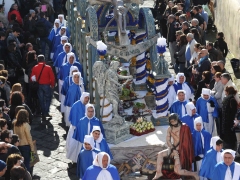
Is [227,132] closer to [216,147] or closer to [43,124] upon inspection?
[216,147]

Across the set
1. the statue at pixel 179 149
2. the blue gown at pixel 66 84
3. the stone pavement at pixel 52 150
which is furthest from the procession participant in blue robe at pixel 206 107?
the blue gown at pixel 66 84

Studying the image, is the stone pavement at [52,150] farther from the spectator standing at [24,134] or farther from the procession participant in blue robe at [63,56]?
the procession participant in blue robe at [63,56]

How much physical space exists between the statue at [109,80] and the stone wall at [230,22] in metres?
6.40

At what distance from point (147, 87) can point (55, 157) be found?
3559mm

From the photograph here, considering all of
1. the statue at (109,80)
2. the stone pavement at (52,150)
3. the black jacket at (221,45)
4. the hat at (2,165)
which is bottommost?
the stone pavement at (52,150)

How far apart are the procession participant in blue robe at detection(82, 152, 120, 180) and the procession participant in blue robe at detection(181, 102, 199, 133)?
2741 millimetres

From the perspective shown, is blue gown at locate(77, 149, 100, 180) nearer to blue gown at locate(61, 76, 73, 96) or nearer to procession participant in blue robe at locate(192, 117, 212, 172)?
procession participant in blue robe at locate(192, 117, 212, 172)

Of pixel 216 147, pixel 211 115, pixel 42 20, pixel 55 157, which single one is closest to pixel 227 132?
pixel 211 115

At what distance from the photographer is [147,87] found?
19547mm

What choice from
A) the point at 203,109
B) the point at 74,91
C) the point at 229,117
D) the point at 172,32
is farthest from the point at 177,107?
the point at 172,32

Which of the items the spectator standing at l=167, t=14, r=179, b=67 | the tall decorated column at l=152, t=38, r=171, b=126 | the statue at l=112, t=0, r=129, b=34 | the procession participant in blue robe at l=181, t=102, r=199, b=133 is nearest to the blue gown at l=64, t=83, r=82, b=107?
the statue at l=112, t=0, r=129, b=34

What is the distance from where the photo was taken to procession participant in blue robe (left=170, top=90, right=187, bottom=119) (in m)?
16.8

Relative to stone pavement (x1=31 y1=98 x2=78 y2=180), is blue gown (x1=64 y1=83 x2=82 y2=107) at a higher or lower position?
higher

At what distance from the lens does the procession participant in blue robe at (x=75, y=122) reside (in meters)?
16.8
